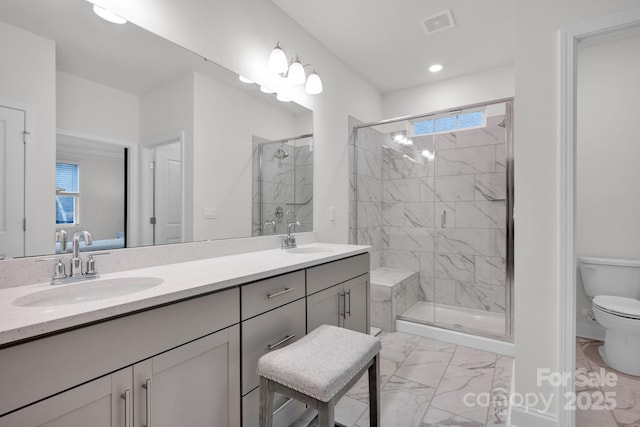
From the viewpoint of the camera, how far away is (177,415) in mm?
978

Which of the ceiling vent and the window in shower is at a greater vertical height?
the ceiling vent

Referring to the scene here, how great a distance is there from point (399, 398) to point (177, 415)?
4.41 feet

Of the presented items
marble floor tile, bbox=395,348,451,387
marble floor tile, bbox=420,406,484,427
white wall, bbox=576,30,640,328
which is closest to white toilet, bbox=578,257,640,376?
white wall, bbox=576,30,640,328

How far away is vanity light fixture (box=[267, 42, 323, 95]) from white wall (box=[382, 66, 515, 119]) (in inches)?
64.1

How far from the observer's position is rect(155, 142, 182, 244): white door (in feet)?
4.97

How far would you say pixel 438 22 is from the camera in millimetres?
2389

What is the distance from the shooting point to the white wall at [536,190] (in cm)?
147

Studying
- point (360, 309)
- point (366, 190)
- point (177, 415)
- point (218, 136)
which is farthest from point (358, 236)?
point (177, 415)

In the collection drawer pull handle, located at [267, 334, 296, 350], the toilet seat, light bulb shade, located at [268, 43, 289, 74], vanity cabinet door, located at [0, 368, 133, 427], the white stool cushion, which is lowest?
the toilet seat

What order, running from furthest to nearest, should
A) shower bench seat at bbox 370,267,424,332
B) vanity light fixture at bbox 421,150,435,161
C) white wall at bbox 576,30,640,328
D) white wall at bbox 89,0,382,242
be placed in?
vanity light fixture at bbox 421,150,435,161 → shower bench seat at bbox 370,267,424,332 → white wall at bbox 576,30,640,328 → white wall at bbox 89,0,382,242

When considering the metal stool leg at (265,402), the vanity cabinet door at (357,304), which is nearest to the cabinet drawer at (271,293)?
the metal stool leg at (265,402)

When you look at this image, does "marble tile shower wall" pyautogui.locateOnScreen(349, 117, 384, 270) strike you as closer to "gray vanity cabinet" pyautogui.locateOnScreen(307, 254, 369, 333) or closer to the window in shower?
the window in shower

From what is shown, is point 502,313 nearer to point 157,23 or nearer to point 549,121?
point 549,121

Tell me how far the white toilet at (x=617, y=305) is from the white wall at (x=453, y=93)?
70.4 inches
